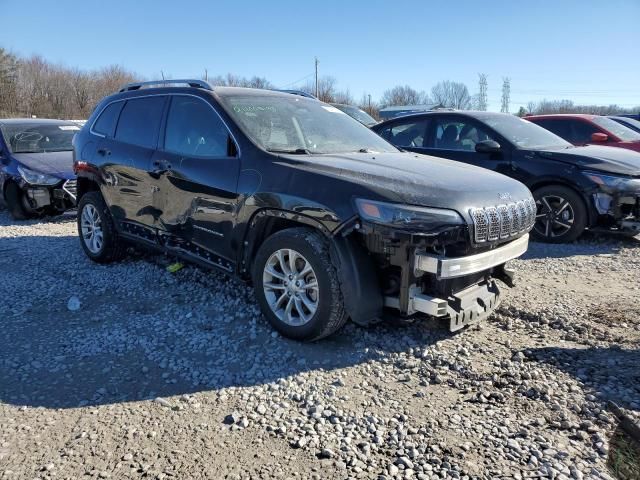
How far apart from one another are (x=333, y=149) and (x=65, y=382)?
268 cm

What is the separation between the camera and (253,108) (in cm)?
455

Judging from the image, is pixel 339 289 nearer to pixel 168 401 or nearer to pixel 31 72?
pixel 168 401

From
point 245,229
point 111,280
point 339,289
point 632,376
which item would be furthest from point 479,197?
point 111,280

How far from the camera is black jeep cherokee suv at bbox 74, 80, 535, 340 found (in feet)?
11.2

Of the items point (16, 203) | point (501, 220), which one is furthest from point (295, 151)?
point (16, 203)

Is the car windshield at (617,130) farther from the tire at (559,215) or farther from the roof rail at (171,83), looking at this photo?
the roof rail at (171,83)

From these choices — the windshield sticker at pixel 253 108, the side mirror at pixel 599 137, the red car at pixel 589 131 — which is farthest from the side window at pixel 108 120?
the side mirror at pixel 599 137

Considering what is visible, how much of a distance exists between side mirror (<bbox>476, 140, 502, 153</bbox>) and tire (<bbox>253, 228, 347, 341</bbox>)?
402 centimetres

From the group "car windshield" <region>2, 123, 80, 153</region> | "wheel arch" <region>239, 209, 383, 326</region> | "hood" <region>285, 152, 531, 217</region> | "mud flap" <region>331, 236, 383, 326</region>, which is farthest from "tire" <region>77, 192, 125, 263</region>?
"car windshield" <region>2, 123, 80, 153</region>

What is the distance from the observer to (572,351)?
374 cm

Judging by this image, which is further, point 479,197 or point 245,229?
point 245,229

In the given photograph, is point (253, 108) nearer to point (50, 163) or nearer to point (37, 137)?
point (50, 163)

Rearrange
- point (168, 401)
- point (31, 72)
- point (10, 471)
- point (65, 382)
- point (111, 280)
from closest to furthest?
point (10, 471) < point (168, 401) < point (65, 382) < point (111, 280) < point (31, 72)

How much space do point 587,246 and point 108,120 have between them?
6082 mm
